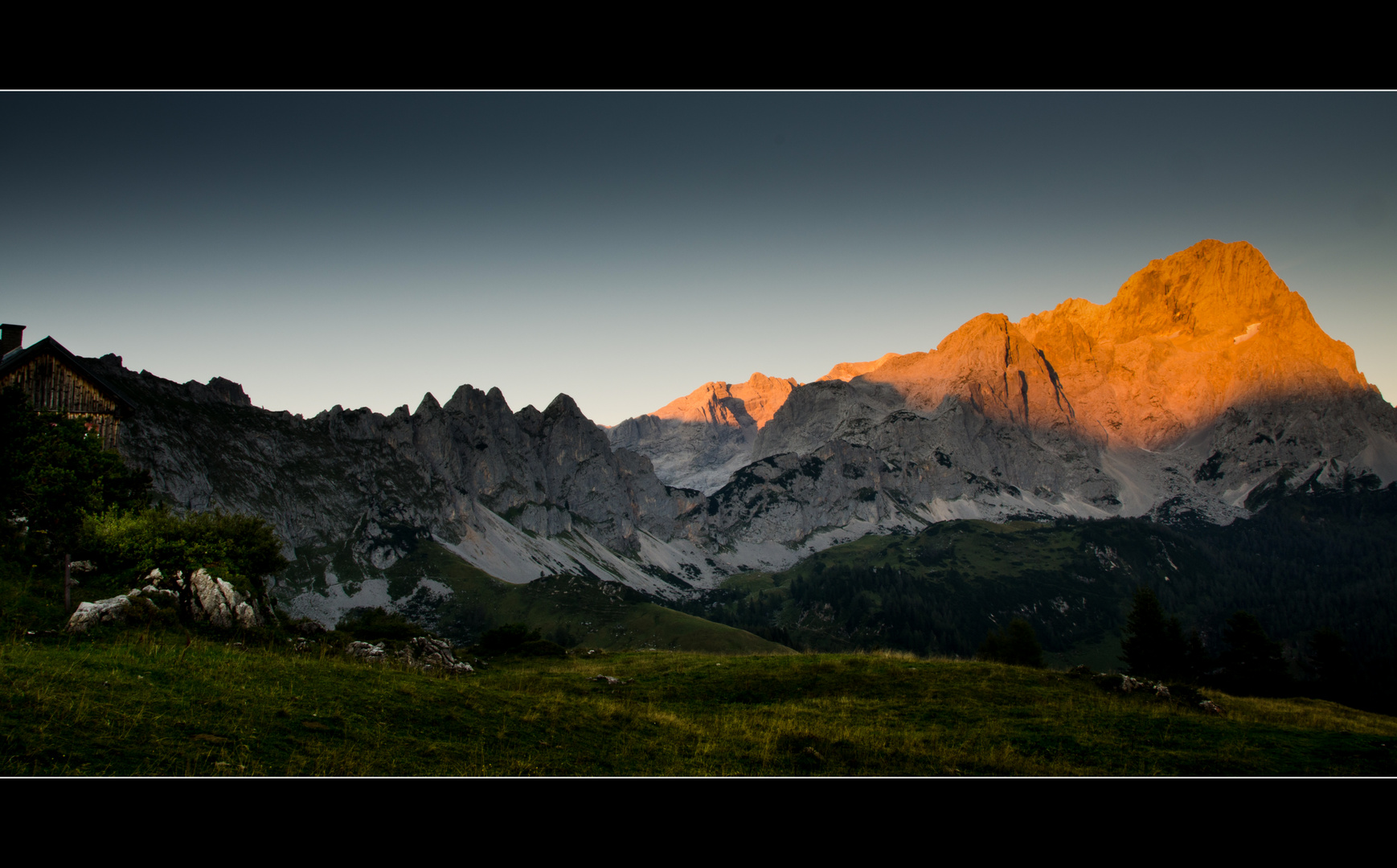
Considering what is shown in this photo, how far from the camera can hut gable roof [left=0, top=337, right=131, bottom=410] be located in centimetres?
3875

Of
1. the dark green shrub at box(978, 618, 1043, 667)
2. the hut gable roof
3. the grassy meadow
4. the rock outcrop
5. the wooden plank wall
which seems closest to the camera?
the grassy meadow

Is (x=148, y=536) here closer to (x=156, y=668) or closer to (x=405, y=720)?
(x=156, y=668)

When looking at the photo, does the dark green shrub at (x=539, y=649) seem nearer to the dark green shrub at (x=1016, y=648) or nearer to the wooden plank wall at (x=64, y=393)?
the wooden plank wall at (x=64, y=393)

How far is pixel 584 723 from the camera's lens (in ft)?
76.9

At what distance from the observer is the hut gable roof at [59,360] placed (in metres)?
38.8

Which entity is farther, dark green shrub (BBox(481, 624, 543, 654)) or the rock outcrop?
dark green shrub (BBox(481, 624, 543, 654))

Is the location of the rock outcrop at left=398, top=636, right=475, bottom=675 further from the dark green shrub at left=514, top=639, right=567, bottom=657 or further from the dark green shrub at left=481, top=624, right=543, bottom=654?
the dark green shrub at left=481, top=624, right=543, bottom=654

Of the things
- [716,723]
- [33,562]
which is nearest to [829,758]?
[716,723]

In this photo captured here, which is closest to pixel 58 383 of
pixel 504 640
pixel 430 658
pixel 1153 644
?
pixel 430 658

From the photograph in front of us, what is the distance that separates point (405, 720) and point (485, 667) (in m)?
21.1

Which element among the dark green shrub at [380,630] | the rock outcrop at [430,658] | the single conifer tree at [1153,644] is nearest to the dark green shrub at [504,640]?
→ the dark green shrub at [380,630]

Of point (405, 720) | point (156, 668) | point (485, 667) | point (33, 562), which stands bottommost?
point (485, 667)

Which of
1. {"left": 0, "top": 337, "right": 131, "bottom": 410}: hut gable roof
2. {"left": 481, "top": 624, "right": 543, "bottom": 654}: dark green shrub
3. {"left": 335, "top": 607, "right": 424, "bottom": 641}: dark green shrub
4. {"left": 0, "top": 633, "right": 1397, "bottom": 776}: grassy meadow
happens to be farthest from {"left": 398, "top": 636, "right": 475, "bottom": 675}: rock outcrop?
{"left": 0, "top": 337, "right": 131, "bottom": 410}: hut gable roof
